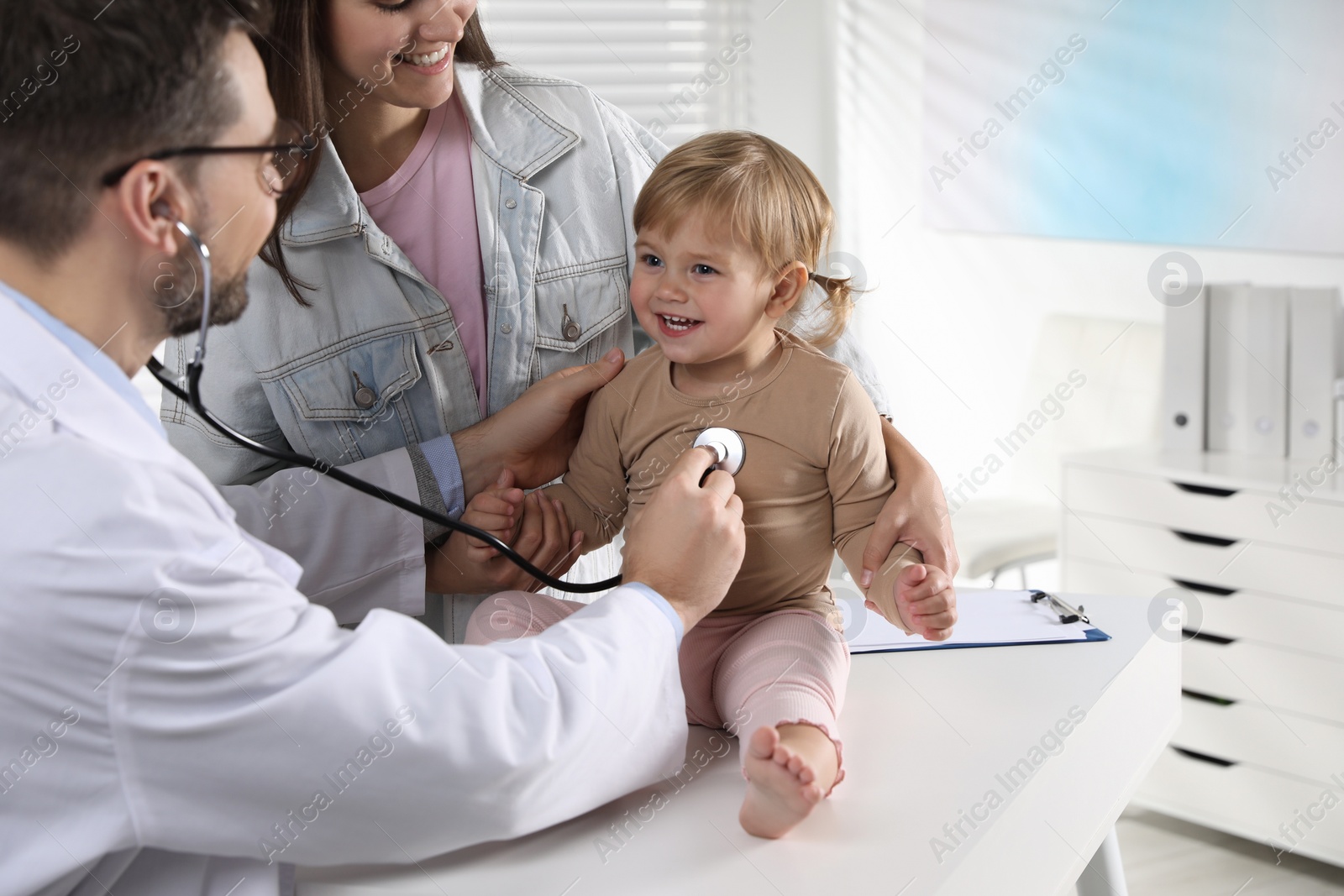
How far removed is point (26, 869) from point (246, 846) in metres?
0.13

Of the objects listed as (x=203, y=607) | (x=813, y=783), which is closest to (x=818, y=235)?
(x=813, y=783)

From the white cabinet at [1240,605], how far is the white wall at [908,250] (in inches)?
27.7

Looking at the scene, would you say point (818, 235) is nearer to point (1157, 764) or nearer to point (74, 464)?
point (74, 464)

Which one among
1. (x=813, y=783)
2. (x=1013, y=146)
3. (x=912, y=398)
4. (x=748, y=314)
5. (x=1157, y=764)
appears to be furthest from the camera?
(x=912, y=398)

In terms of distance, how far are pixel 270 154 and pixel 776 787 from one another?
1.92 feet

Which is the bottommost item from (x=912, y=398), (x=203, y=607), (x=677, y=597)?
(x=912, y=398)

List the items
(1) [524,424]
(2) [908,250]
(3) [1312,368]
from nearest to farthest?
(1) [524,424], (3) [1312,368], (2) [908,250]

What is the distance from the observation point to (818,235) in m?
1.27

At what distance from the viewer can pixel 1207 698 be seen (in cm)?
240

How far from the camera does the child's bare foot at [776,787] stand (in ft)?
2.72
